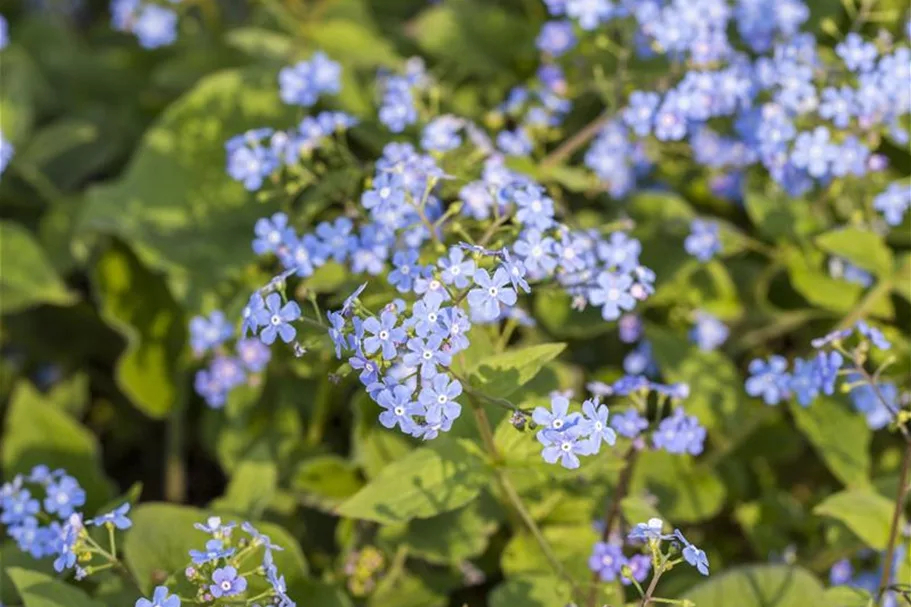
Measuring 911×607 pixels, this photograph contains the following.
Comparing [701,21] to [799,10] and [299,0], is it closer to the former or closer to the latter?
[799,10]

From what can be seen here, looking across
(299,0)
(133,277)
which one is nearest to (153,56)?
(299,0)

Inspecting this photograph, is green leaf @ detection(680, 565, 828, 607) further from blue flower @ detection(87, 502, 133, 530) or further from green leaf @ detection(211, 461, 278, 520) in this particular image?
blue flower @ detection(87, 502, 133, 530)

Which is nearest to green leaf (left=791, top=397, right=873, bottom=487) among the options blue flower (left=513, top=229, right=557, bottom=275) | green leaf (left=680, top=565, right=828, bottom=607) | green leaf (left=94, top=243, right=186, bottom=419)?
green leaf (left=680, top=565, right=828, bottom=607)

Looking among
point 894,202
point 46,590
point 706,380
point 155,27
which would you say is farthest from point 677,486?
point 155,27

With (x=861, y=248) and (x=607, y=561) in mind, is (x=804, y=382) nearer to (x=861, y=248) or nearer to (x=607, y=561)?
(x=861, y=248)

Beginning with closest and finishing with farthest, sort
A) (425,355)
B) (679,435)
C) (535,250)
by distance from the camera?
(425,355) → (535,250) → (679,435)

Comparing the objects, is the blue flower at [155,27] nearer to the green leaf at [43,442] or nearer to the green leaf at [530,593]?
the green leaf at [43,442]
